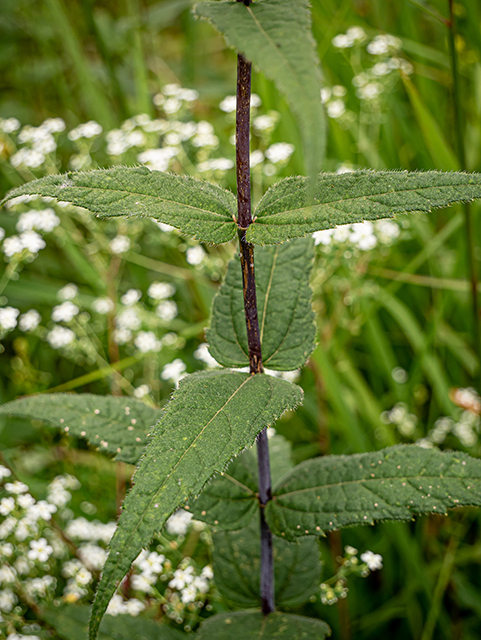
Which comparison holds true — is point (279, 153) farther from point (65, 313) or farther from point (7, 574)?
point (7, 574)

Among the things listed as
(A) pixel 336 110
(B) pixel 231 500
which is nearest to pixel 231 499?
(B) pixel 231 500

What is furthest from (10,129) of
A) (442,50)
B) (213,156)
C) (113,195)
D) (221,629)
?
(442,50)

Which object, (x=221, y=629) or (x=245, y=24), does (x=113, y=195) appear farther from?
(x=221, y=629)

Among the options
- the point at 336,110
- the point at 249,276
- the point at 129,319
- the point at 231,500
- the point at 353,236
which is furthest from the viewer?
the point at 336,110

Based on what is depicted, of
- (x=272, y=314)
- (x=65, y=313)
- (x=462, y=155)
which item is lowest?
(x=65, y=313)

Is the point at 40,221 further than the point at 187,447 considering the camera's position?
Yes

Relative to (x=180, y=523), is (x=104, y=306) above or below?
above
